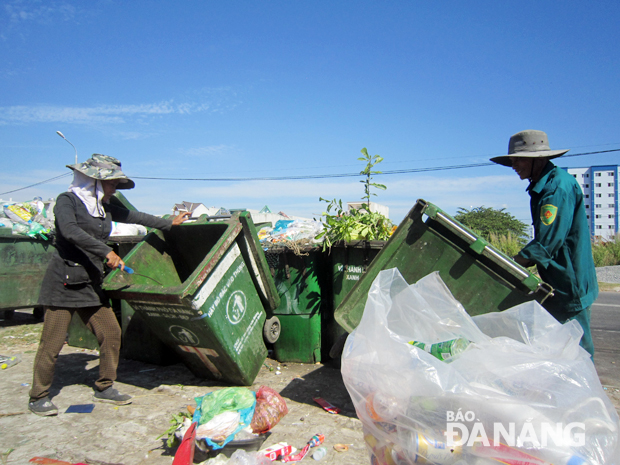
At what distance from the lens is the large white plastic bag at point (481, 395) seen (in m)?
1.26

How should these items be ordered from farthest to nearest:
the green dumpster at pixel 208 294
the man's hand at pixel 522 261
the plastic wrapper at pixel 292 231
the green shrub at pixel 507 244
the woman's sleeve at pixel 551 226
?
the green shrub at pixel 507 244 → the plastic wrapper at pixel 292 231 → the green dumpster at pixel 208 294 → the man's hand at pixel 522 261 → the woman's sleeve at pixel 551 226

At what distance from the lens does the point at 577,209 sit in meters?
2.54

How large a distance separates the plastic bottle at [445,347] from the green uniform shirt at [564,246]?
3.76 ft

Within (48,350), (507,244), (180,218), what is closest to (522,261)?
(180,218)

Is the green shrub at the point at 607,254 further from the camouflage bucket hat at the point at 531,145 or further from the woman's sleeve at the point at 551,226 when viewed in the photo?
the woman's sleeve at the point at 551,226

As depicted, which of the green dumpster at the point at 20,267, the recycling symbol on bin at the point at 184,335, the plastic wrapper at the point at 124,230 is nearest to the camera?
the recycling symbol on bin at the point at 184,335

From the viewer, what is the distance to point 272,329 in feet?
12.3

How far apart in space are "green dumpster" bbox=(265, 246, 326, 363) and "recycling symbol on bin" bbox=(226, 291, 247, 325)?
547mm

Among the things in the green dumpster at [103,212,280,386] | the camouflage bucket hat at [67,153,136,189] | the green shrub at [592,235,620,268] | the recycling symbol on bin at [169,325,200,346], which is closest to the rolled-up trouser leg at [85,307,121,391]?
the green dumpster at [103,212,280,386]

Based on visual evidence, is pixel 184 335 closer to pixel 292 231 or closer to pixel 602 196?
pixel 292 231

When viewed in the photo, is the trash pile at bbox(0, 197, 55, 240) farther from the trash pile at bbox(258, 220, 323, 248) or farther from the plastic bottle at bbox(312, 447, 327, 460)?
the plastic bottle at bbox(312, 447, 327, 460)

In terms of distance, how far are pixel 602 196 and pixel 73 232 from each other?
215ft

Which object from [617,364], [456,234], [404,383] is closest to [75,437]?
[404,383]

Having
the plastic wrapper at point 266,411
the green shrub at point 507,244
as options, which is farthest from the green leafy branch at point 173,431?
the green shrub at point 507,244
